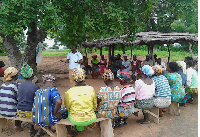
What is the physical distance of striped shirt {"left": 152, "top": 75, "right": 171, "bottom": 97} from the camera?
4.82 metres

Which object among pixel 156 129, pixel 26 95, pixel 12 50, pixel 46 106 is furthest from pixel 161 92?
pixel 12 50

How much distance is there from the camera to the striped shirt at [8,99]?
13.6ft

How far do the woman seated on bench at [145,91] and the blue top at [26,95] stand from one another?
2160mm

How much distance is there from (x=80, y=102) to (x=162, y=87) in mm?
2155

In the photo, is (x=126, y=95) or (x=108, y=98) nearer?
(x=108, y=98)

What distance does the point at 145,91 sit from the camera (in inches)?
182

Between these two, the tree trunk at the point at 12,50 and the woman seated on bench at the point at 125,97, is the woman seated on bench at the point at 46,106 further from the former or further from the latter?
the tree trunk at the point at 12,50

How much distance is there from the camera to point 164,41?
31.6 ft

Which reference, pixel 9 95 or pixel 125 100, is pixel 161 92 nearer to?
pixel 125 100

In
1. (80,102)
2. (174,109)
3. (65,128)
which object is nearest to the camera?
(80,102)

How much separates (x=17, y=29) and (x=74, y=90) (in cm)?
269

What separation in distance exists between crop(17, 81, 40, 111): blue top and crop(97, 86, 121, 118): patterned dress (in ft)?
4.04

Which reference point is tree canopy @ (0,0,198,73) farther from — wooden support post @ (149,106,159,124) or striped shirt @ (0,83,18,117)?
wooden support post @ (149,106,159,124)

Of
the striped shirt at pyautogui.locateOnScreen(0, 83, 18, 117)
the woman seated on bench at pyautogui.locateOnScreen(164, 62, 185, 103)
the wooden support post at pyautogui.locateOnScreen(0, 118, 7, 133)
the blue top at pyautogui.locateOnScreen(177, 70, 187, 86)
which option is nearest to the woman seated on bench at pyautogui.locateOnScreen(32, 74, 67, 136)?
the striped shirt at pyautogui.locateOnScreen(0, 83, 18, 117)
